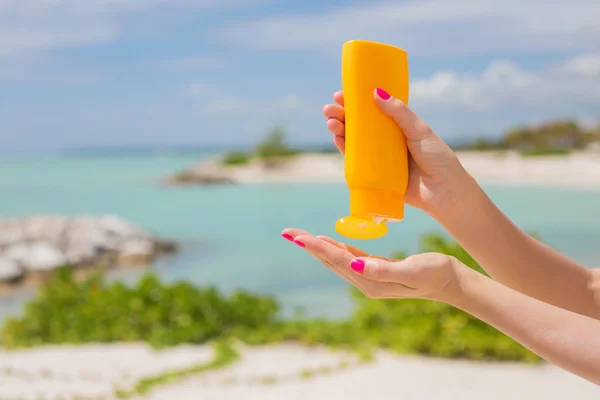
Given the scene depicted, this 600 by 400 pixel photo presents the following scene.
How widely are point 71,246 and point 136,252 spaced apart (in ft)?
3.45

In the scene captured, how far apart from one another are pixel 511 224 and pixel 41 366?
285cm

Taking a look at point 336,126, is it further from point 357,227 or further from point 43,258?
point 43,258

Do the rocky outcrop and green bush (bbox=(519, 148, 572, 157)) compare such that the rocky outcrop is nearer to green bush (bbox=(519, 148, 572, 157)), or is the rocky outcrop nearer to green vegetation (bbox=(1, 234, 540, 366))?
green vegetation (bbox=(1, 234, 540, 366))

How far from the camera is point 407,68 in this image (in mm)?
1515

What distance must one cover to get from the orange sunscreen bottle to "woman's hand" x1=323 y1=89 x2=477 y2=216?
2.1 inches

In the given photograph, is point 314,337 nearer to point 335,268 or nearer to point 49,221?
point 335,268

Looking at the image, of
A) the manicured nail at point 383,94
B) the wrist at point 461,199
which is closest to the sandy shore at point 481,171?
the wrist at point 461,199

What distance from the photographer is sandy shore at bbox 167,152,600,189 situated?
18.9 metres

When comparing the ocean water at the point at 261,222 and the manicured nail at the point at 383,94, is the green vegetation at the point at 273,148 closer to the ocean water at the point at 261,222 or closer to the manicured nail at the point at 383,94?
the ocean water at the point at 261,222

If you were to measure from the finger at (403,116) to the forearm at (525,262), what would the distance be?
24cm

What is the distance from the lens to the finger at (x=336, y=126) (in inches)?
62.1

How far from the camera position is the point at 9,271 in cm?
820

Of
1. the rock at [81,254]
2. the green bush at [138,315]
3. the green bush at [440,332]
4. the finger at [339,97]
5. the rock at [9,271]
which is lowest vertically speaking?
the rock at [81,254]

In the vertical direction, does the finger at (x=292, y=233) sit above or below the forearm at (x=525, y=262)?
above
